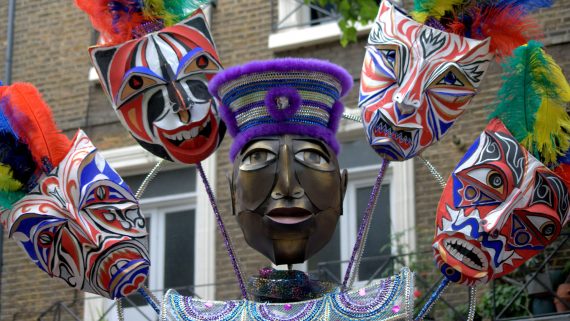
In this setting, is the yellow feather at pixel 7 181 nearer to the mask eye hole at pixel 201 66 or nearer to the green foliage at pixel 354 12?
the mask eye hole at pixel 201 66

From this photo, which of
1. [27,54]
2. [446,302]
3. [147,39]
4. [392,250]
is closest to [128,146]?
[27,54]

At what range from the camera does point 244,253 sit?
47.7ft

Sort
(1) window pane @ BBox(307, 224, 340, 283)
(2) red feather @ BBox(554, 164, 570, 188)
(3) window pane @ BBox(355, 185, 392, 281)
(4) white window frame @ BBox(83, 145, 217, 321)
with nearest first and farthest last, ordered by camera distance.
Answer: (2) red feather @ BBox(554, 164, 570, 188)
(3) window pane @ BBox(355, 185, 392, 281)
(1) window pane @ BBox(307, 224, 340, 283)
(4) white window frame @ BBox(83, 145, 217, 321)

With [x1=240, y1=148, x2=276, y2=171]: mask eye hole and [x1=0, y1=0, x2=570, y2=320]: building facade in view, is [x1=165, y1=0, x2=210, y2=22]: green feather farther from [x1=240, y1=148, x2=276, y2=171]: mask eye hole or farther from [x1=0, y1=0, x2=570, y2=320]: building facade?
[x1=0, y1=0, x2=570, y2=320]: building facade

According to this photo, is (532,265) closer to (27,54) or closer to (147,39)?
(147,39)

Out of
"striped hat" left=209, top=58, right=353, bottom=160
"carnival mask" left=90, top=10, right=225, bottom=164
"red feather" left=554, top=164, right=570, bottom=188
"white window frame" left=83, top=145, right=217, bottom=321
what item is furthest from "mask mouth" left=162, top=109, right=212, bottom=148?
"white window frame" left=83, top=145, right=217, bottom=321

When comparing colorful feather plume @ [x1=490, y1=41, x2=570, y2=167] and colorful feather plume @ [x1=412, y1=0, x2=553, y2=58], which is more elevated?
colorful feather plume @ [x1=412, y1=0, x2=553, y2=58]

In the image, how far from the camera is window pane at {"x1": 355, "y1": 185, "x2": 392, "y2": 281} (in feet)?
45.5

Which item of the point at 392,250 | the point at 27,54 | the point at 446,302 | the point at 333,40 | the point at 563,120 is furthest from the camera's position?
the point at 27,54

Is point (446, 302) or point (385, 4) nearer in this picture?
point (385, 4)

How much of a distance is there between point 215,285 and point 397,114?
694 centimetres

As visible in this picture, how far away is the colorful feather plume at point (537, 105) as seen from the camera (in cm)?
775

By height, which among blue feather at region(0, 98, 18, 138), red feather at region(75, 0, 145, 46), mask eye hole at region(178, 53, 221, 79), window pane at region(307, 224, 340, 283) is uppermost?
window pane at region(307, 224, 340, 283)

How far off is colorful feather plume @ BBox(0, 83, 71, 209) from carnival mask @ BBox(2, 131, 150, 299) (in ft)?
0.16
